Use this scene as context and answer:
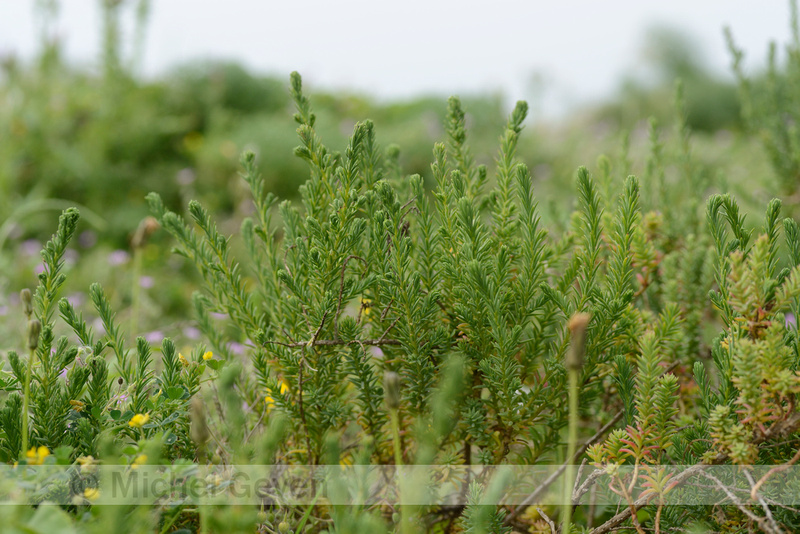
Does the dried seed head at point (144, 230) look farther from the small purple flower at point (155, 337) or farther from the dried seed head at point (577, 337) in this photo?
the dried seed head at point (577, 337)

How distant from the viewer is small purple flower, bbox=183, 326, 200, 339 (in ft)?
7.63

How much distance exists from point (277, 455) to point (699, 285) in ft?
4.32

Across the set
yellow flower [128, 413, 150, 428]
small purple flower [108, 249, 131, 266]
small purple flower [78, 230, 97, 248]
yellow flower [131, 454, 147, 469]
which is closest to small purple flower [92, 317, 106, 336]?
small purple flower [108, 249, 131, 266]

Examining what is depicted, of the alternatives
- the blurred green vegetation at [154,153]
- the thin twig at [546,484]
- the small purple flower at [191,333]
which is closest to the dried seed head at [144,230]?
the small purple flower at [191,333]

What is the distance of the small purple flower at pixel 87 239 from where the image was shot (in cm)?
378

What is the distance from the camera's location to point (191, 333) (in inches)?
93.5

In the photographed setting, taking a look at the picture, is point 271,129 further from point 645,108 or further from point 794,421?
point 645,108

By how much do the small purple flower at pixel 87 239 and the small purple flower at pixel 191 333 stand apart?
1681 mm

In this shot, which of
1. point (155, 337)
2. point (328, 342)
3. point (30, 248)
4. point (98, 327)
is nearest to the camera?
point (328, 342)

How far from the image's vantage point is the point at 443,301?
1.25 metres

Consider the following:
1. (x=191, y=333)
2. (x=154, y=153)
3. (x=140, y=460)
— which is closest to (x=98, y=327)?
(x=191, y=333)

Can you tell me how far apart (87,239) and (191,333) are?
1.93 metres

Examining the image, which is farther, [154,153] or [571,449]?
[154,153]

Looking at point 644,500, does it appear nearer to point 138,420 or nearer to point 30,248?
point 138,420
